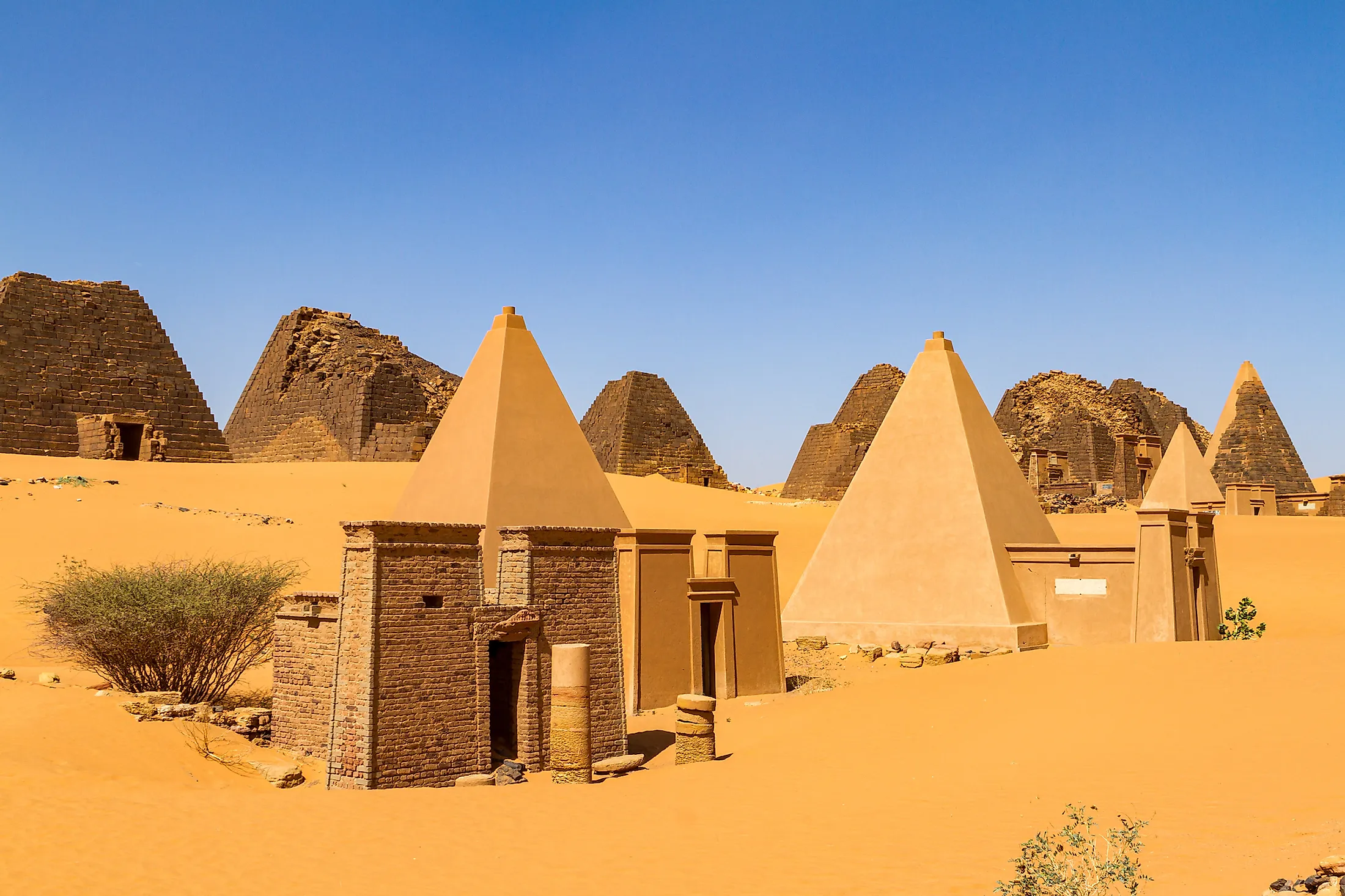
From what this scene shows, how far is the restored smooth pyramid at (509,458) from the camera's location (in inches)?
547

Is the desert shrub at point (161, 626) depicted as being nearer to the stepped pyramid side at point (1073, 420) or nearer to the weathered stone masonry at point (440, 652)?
the weathered stone masonry at point (440, 652)

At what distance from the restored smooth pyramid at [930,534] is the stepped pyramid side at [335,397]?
18343 millimetres

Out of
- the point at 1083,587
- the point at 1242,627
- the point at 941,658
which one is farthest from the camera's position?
the point at 1242,627

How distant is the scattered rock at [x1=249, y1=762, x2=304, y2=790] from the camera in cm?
973

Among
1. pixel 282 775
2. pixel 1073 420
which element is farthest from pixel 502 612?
pixel 1073 420

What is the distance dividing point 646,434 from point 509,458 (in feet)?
84.1

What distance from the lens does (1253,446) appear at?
39.4m

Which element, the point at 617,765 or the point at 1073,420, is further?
the point at 1073,420

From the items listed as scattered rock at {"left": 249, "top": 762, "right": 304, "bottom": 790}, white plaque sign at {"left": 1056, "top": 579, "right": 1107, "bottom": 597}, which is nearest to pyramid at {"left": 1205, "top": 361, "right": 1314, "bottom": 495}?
white plaque sign at {"left": 1056, "top": 579, "right": 1107, "bottom": 597}

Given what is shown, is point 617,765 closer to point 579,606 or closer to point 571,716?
point 571,716

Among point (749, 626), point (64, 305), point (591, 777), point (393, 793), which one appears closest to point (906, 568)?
point (749, 626)

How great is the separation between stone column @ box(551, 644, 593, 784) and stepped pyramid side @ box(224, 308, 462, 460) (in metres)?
23.0

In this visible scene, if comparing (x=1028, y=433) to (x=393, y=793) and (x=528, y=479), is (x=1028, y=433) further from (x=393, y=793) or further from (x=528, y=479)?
(x=393, y=793)

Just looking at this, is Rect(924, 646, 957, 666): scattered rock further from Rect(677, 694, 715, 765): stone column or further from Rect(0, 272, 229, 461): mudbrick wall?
Rect(0, 272, 229, 461): mudbrick wall
